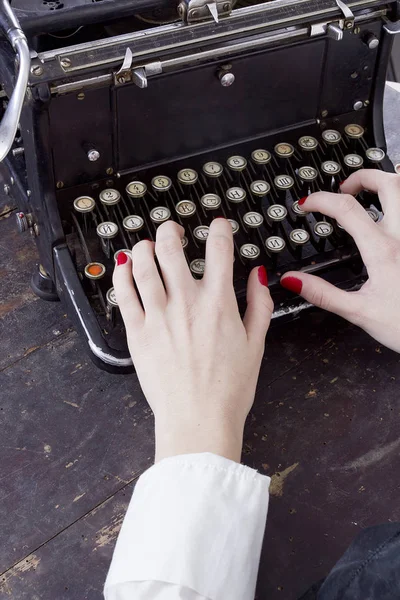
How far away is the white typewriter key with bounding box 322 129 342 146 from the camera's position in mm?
1679

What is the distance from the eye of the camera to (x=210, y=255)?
47.1 inches

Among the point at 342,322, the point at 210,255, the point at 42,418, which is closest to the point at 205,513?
the point at 210,255

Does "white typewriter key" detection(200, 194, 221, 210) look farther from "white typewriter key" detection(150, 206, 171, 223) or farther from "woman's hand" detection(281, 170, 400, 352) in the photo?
"woman's hand" detection(281, 170, 400, 352)

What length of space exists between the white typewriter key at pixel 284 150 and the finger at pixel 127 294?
0.57 meters

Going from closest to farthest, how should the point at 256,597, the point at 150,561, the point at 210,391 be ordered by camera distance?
the point at 150,561
the point at 210,391
the point at 256,597

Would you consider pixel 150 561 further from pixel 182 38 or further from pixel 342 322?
pixel 182 38

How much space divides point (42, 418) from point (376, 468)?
0.66m

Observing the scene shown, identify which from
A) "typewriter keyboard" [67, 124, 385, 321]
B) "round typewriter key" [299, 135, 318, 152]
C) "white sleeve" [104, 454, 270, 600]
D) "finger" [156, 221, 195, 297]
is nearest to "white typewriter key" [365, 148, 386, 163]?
"typewriter keyboard" [67, 124, 385, 321]

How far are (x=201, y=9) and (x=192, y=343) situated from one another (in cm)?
68

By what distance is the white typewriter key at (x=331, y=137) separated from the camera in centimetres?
168

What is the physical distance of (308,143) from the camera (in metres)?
1.67

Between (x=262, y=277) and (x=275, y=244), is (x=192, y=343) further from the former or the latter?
(x=275, y=244)

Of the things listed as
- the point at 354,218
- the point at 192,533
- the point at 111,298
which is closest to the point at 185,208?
the point at 111,298

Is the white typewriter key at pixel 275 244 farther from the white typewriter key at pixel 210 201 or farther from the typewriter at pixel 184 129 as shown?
the white typewriter key at pixel 210 201
